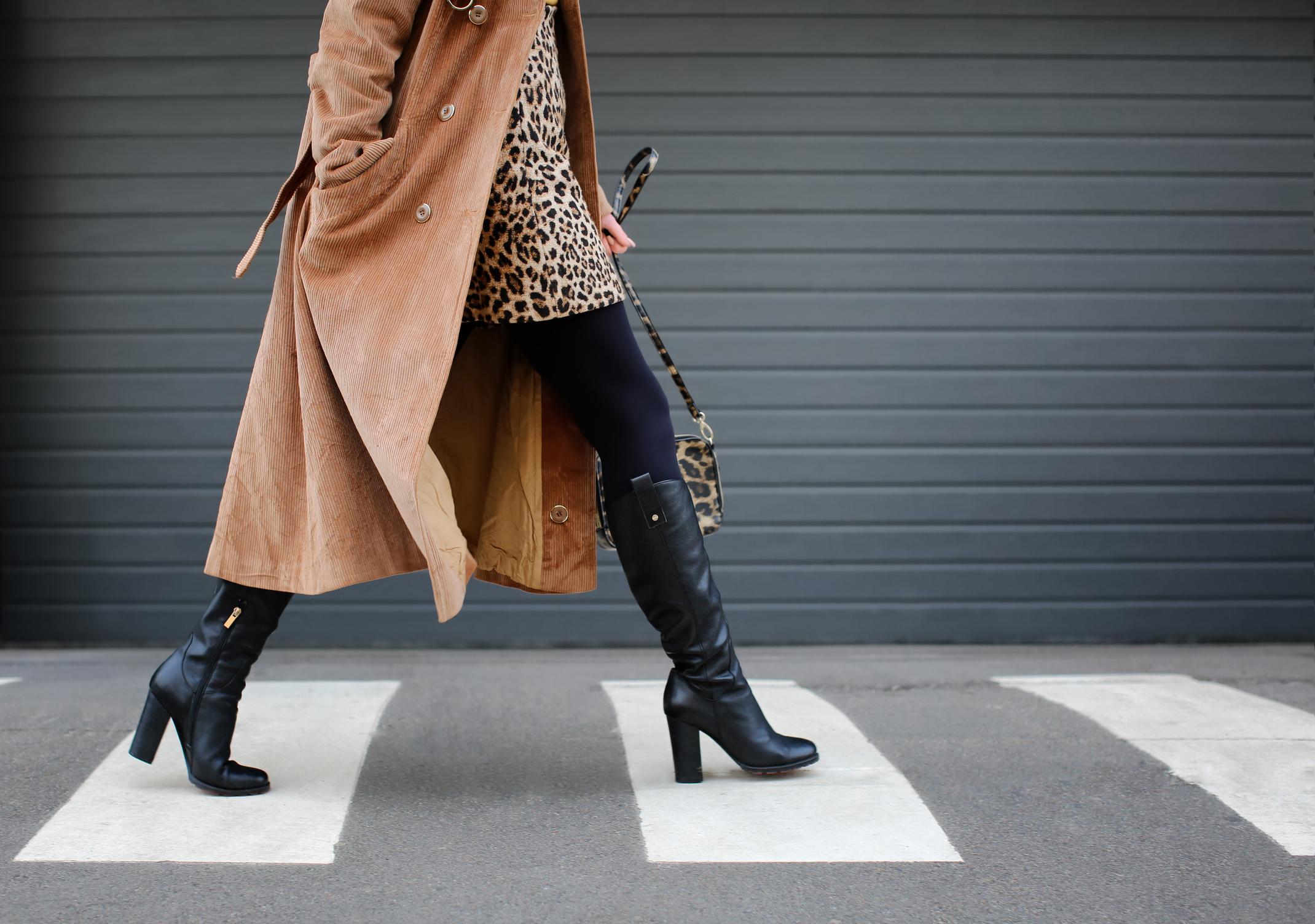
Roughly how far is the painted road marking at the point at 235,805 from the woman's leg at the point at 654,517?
27.1 inches

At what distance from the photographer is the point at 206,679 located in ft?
6.24

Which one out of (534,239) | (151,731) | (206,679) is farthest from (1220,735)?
(151,731)

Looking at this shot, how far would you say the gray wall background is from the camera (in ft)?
13.6

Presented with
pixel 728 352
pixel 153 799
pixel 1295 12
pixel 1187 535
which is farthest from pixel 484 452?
pixel 1295 12

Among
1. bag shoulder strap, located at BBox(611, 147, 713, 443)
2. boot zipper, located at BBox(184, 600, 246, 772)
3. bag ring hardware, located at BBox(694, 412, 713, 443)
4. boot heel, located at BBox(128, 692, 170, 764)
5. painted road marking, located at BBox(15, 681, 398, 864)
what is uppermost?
bag shoulder strap, located at BBox(611, 147, 713, 443)

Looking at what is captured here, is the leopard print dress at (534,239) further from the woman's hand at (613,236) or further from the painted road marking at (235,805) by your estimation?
the painted road marking at (235,805)

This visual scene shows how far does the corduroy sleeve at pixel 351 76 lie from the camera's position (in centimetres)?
179

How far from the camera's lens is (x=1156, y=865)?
165 centimetres

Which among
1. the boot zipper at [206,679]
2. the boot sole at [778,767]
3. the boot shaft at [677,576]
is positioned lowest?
the boot sole at [778,767]

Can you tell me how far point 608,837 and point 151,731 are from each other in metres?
0.91

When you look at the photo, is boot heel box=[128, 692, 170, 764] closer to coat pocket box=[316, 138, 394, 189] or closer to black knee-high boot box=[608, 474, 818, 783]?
black knee-high boot box=[608, 474, 818, 783]

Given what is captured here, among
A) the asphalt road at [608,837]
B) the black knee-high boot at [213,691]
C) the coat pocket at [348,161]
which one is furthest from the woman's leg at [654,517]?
the black knee-high boot at [213,691]

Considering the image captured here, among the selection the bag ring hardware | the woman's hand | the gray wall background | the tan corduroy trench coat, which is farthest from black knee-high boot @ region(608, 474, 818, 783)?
the gray wall background

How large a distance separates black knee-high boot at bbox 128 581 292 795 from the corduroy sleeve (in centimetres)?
83
